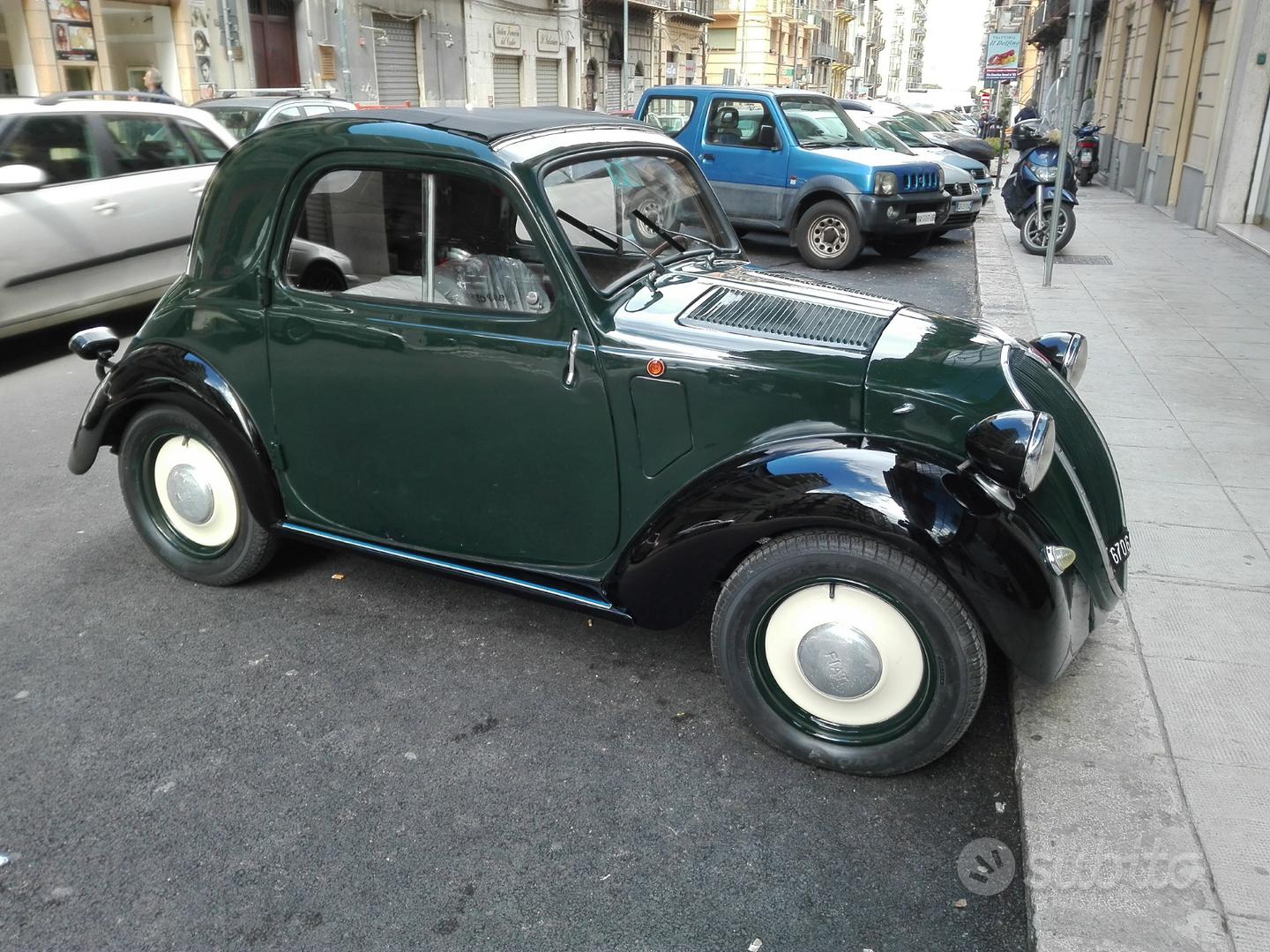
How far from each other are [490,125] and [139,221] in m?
5.50

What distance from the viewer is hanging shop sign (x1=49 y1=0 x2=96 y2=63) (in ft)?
58.8

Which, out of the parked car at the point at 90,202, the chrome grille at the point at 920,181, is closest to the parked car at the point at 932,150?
the chrome grille at the point at 920,181

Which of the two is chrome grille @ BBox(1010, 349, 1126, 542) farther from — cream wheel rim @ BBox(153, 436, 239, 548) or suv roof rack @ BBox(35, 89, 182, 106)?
suv roof rack @ BBox(35, 89, 182, 106)

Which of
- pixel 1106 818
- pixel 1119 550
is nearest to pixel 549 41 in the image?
pixel 1119 550

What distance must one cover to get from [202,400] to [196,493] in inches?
16.1

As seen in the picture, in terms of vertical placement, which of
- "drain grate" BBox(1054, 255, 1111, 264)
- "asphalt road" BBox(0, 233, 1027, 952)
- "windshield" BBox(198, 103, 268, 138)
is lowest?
"asphalt road" BBox(0, 233, 1027, 952)

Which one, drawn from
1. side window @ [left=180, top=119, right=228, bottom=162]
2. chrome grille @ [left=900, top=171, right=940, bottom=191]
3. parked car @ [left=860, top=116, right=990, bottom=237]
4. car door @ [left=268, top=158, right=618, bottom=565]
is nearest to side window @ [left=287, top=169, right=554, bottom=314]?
car door @ [left=268, top=158, right=618, bottom=565]

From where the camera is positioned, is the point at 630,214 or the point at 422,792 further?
the point at 630,214

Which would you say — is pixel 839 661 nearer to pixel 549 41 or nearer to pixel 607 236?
pixel 607 236

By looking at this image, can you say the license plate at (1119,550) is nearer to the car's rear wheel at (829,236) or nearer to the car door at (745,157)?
the car's rear wheel at (829,236)

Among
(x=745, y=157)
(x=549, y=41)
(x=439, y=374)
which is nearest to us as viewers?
(x=439, y=374)

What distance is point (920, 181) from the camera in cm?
1110

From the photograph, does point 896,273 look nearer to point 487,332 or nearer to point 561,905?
point 487,332

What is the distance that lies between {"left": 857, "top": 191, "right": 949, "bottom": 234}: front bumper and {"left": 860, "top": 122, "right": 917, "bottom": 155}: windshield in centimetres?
118
